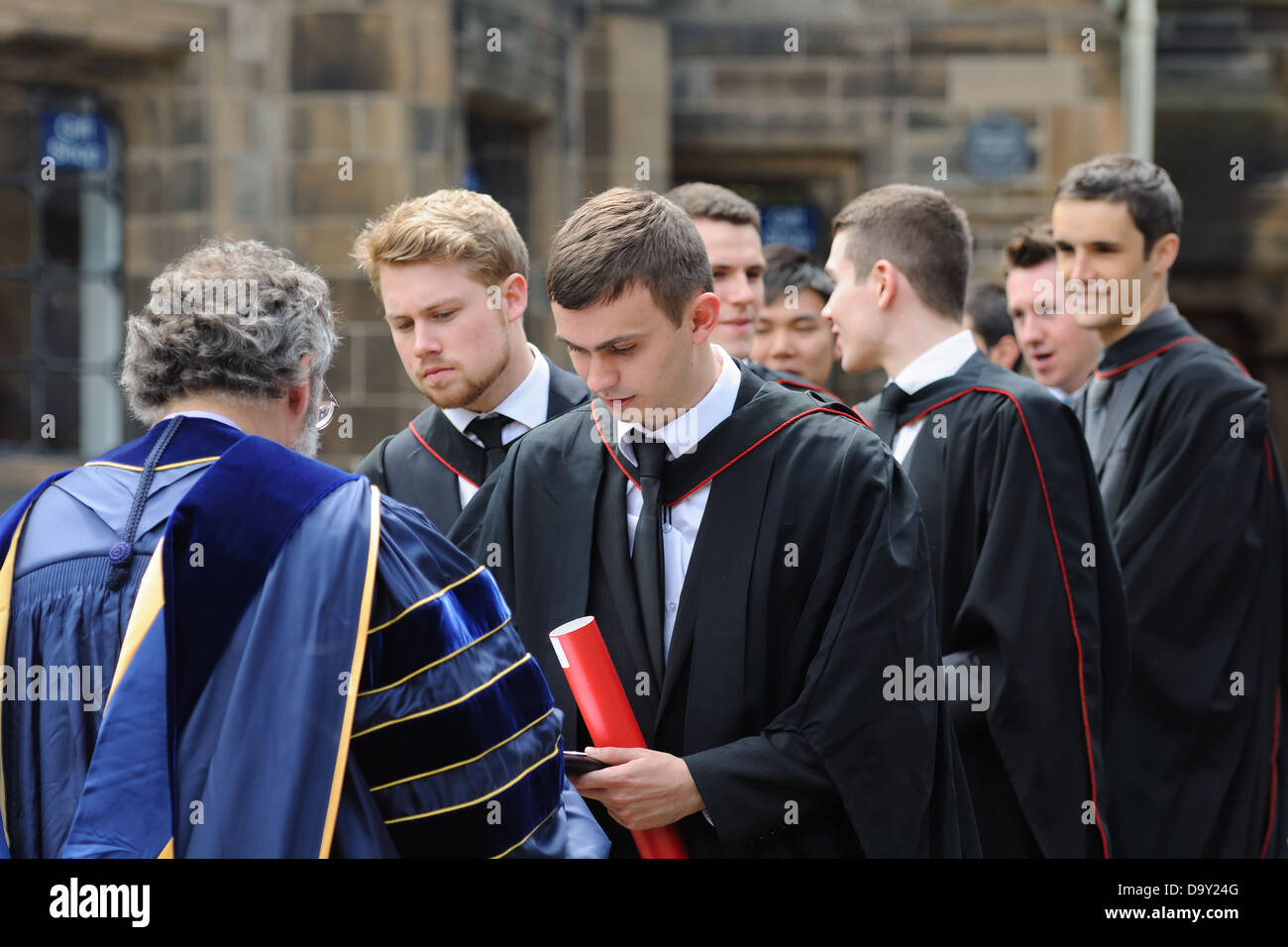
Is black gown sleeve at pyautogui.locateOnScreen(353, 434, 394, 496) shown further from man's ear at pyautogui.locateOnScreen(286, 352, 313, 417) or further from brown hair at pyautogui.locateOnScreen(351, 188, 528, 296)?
man's ear at pyautogui.locateOnScreen(286, 352, 313, 417)

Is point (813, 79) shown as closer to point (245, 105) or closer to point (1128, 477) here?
point (245, 105)

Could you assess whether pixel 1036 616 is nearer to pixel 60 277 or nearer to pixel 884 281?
pixel 884 281

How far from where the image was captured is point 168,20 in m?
7.39

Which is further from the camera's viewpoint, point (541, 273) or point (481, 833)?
point (541, 273)

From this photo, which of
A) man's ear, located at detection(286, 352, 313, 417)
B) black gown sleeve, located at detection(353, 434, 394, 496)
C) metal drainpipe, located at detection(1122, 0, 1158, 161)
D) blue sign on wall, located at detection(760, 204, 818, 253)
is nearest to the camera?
man's ear, located at detection(286, 352, 313, 417)

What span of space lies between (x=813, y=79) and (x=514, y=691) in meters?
8.66

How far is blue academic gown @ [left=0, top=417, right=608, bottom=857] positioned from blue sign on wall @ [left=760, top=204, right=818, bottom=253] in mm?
8528

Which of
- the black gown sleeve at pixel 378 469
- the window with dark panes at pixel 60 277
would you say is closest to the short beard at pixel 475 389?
the black gown sleeve at pixel 378 469

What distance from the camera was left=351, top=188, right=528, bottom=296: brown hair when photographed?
329 cm

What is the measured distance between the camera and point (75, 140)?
24.8ft

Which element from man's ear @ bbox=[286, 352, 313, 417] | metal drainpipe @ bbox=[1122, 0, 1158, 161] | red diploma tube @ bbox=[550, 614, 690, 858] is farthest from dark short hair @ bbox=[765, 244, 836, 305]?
metal drainpipe @ bbox=[1122, 0, 1158, 161]

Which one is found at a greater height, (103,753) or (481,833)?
(103,753)

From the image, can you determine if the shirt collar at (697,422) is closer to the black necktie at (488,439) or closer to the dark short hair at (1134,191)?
the black necktie at (488,439)
